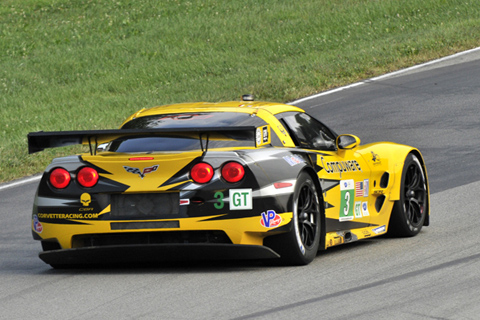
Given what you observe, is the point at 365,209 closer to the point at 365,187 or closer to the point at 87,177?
the point at 365,187

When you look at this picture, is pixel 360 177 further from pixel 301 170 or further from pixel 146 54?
pixel 146 54

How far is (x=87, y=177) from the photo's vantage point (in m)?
6.50

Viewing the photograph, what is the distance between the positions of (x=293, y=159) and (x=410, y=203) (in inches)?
79.4

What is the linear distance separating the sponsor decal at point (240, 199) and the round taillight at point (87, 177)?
0.92m

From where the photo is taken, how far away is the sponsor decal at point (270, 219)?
6.41 meters

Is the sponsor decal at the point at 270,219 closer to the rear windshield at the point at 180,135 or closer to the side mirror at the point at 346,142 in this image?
the rear windshield at the point at 180,135

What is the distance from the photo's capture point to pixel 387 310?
17.3 ft

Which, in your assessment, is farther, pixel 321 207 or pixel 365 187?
pixel 365 187

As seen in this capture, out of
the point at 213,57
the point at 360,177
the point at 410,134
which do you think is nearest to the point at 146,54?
the point at 213,57

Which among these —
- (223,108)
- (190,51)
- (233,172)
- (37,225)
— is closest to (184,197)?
(233,172)

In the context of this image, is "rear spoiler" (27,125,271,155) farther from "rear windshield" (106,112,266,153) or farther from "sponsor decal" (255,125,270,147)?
"rear windshield" (106,112,266,153)

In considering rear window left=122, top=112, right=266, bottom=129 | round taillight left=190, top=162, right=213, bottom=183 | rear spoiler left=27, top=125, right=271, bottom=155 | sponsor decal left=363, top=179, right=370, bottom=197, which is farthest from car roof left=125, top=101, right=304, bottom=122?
round taillight left=190, top=162, right=213, bottom=183

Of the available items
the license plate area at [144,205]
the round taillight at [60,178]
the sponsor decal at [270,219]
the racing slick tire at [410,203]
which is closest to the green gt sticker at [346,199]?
the racing slick tire at [410,203]

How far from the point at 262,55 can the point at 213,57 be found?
45.3 inches
